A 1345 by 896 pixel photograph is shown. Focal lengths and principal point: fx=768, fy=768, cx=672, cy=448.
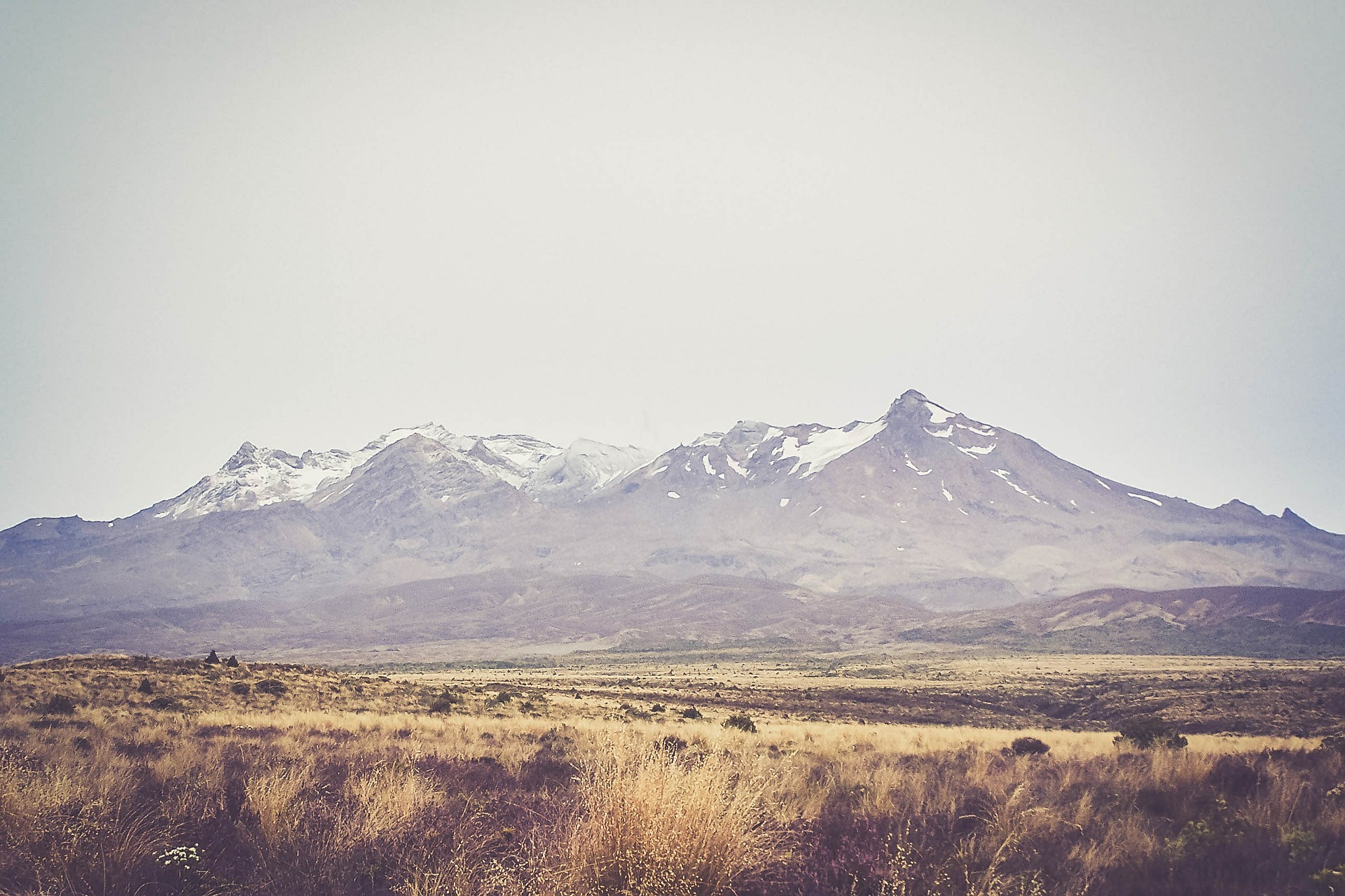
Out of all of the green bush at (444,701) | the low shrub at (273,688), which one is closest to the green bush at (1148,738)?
the green bush at (444,701)

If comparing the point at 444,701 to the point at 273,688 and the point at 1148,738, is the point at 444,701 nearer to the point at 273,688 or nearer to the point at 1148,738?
the point at 273,688

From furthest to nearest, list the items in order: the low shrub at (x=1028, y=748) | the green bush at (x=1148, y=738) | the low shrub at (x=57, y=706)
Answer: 1. the low shrub at (x=57, y=706)
2. the green bush at (x=1148, y=738)
3. the low shrub at (x=1028, y=748)

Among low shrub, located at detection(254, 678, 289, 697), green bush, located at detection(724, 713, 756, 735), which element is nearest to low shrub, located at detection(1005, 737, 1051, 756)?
green bush, located at detection(724, 713, 756, 735)

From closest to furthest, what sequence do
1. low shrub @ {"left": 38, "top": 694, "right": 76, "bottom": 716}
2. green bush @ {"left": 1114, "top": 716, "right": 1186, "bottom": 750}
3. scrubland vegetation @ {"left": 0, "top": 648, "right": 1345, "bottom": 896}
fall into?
scrubland vegetation @ {"left": 0, "top": 648, "right": 1345, "bottom": 896}, green bush @ {"left": 1114, "top": 716, "right": 1186, "bottom": 750}, low shrub @ {"left": 38, "top": 694, "right": 76, "bottom": 716}

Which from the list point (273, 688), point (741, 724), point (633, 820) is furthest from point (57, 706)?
point (633, 820)

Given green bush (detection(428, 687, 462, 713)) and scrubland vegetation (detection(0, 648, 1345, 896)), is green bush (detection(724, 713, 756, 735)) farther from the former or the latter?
green bush (detection(428, 687, 462, 713))

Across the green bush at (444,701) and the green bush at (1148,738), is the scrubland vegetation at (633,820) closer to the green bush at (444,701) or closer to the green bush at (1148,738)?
the green bush at (1148,738)

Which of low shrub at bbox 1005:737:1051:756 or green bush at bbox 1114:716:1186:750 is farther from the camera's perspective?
green bush at bbox 1114:716:1186:750

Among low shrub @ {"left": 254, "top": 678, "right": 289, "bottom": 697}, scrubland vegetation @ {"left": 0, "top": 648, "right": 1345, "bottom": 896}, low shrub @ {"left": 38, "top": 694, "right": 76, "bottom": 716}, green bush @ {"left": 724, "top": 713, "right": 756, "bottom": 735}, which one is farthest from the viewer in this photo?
low shrub @ {"left": 254, "top": 678, "right": 289, "bottom": 697}

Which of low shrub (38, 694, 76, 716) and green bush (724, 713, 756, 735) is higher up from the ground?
low shrub (38, 694, 76, 716)

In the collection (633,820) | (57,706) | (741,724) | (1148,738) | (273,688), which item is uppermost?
(633,820)

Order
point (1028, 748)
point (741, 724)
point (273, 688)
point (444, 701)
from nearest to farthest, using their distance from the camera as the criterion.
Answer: point (1028, 748), point (741, 724), point (273, 688), point (444, 701)

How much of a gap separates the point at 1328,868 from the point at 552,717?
2323 centimetres

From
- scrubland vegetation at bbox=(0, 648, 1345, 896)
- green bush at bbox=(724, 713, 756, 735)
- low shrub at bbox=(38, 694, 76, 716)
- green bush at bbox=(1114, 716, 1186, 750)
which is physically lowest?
green bush at bbox=(724, 713, 756, 735)
